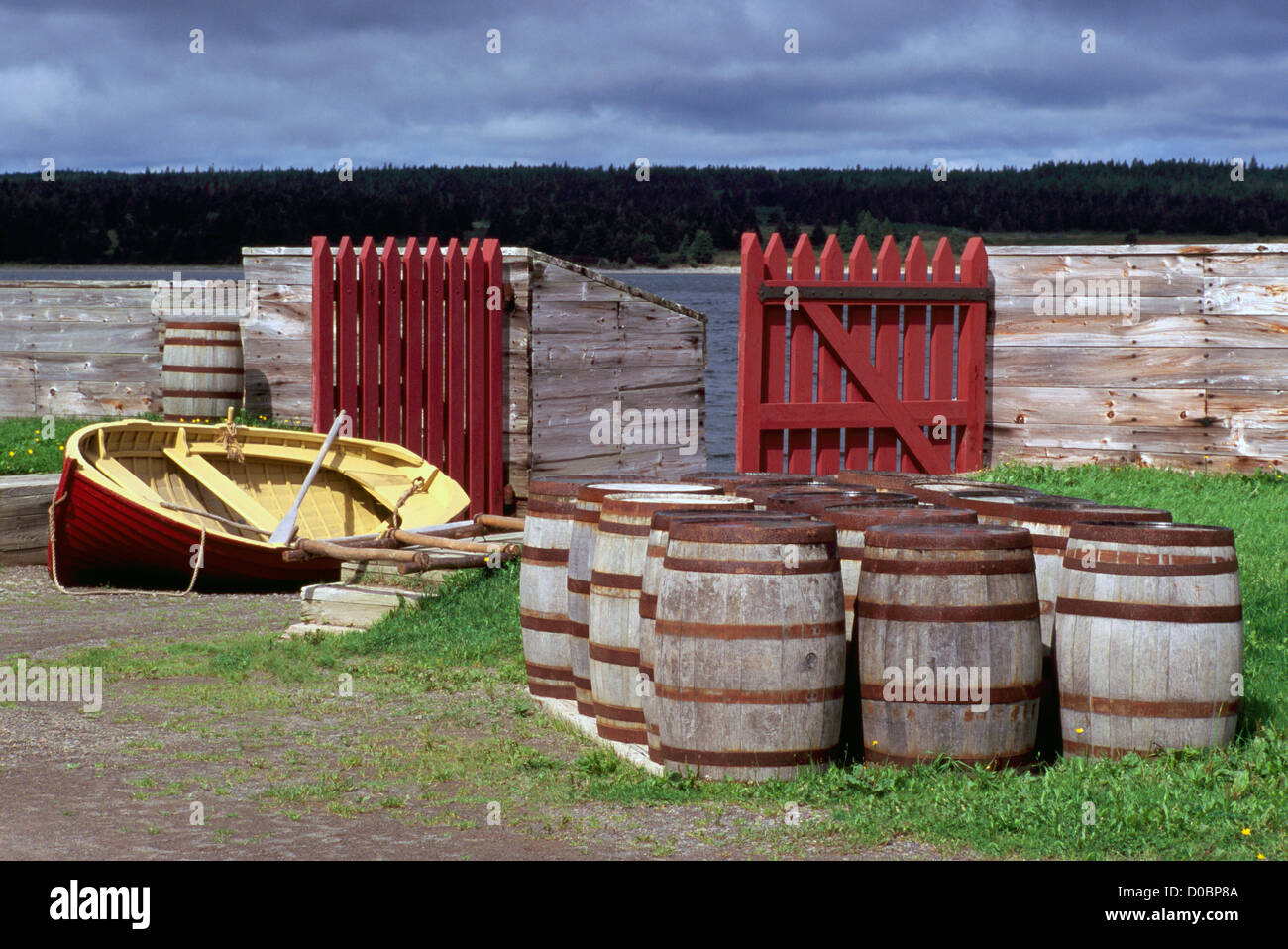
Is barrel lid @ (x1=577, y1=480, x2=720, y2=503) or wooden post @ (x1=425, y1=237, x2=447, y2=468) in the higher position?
wooden post @ (x1=425, y1=237, x2=447, y2=468)

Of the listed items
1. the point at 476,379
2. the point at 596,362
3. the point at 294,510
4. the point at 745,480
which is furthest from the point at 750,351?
the point at 745,480

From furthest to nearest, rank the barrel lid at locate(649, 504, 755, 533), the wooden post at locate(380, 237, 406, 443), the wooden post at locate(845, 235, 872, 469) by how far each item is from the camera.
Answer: the wooden post at locate(380, 237, 406, 443), the wooden post at locate(845, 235, 872, 469), the barrel lid at locate(649, 504, 755, 533)

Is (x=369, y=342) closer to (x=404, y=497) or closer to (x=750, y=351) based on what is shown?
(x=404, y=497)

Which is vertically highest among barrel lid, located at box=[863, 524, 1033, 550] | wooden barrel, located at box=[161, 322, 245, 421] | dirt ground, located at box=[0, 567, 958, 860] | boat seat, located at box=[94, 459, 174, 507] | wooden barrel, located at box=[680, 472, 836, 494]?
wooden barrel, located at box=[161, 322, 245, 421]

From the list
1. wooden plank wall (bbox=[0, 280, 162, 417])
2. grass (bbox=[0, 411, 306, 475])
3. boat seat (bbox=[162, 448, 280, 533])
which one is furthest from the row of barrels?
wooden plank wall (bbox=[0, 280, 162, 417])

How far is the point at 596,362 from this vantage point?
12797 millimetres

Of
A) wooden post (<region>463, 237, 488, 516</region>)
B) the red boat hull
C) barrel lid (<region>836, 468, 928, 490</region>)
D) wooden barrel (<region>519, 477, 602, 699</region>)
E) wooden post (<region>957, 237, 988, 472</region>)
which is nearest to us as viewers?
wooden barrel (<region>519, 477, 602, 699</region>)

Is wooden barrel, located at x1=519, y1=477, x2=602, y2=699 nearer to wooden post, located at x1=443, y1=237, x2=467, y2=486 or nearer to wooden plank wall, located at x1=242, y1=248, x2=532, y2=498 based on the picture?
wooden post, located at x1=443, y1=237, x2=467, y2=486

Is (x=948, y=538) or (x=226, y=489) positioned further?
(x=226, y=489)

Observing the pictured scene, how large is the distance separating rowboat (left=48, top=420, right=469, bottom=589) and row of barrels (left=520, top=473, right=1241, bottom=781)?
15.3 feet

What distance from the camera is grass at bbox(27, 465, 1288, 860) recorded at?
4566 millimetres

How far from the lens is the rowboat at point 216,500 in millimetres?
9492

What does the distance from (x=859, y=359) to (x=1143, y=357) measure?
2146 millimetres

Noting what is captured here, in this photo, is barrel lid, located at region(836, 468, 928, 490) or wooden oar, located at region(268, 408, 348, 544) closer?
barrel lid, located at region(836, 468, 928, 490)
